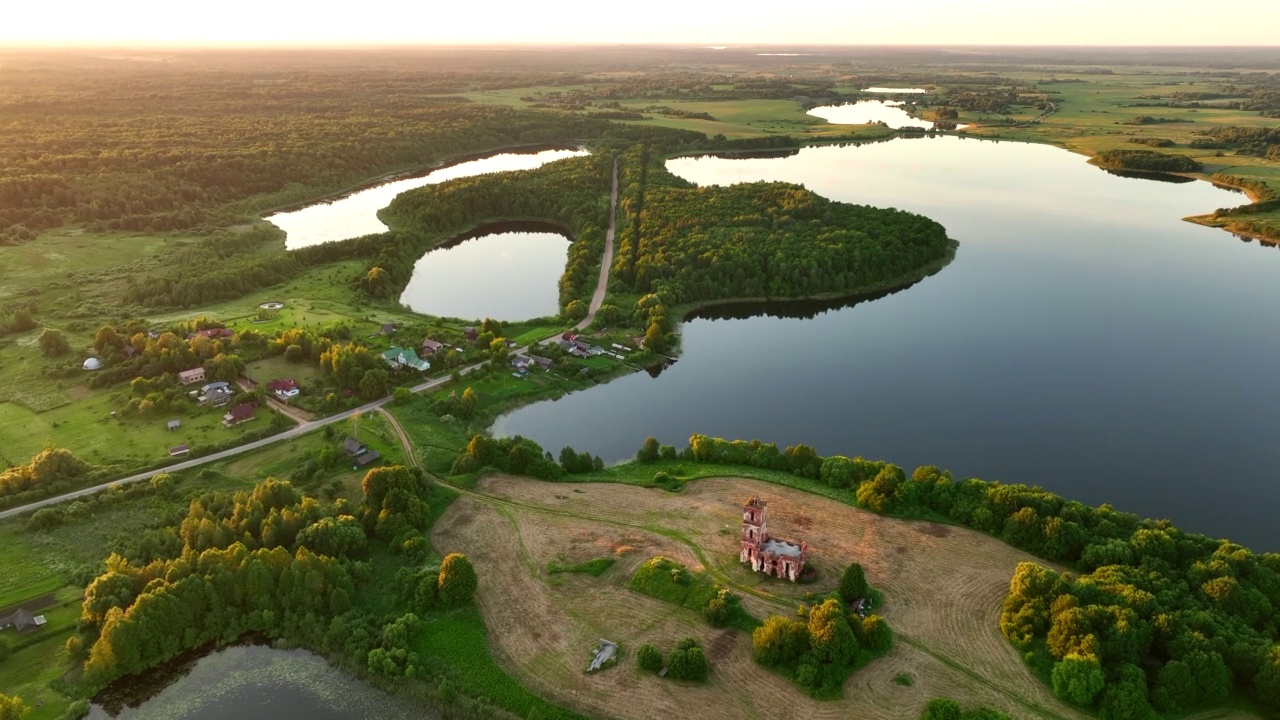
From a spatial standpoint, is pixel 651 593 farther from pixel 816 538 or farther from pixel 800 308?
pixel 800 308

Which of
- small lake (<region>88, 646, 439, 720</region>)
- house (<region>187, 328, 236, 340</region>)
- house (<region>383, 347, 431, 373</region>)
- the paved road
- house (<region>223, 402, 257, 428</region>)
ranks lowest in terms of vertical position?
small lake (<region>88, 646, 439, 720</region>)

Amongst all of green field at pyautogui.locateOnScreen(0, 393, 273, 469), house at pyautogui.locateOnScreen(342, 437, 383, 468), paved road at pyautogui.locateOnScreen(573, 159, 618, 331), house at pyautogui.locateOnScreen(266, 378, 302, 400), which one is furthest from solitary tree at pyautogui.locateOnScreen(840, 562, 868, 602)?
house at pyautogui.locateOnScreen(266, 378, 302, 400)

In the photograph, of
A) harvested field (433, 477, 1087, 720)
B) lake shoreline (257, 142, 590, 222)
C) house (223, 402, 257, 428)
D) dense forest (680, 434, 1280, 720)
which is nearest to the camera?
dense forest (680, 434, 1280, 720)

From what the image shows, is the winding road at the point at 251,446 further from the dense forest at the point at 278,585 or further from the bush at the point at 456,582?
the bush at the point at 456,582

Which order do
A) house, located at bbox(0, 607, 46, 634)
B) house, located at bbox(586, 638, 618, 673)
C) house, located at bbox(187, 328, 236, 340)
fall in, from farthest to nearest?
house, located at bbox(187, 328, 236, 340)
house, located at bbox(0, 607, 46, 634)
house, located at bbox(586, 638, 618, 673)

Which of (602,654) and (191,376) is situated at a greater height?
(191,376)

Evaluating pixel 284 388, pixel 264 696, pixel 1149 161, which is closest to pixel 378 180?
pixel 284 388

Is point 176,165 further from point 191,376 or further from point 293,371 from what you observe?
point 293,371

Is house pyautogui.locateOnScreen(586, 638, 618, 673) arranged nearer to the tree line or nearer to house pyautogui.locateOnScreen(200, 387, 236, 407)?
house pyautogui.locateOnScreen(200, 387, 236, 407)
